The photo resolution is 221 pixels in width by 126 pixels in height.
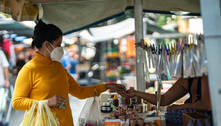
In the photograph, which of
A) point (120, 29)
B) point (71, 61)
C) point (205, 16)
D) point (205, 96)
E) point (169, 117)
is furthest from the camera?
point (71, 61)

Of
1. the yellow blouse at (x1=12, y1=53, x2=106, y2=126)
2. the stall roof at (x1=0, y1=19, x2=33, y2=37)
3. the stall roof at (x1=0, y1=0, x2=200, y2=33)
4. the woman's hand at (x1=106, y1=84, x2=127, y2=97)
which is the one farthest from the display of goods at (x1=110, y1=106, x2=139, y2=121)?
the stall roof at (x1=0, y1=19, x2=33, y2=37)

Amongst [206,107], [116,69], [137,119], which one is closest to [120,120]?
[137,119]

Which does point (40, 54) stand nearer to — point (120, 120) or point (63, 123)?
point (63, 123)

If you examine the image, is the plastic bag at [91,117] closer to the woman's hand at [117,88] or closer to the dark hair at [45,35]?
the woman's hand at [117,88]

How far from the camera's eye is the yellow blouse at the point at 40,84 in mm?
2104

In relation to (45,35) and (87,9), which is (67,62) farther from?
(45,35)

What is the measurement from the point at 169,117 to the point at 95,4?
2137 millimetres

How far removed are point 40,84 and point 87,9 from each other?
6.47ft

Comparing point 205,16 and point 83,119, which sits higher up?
point 205,16

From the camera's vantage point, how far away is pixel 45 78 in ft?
7.30

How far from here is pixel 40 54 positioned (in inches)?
91.8

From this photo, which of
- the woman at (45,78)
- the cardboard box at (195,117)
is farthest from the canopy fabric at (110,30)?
the cardboard box at (195,117)

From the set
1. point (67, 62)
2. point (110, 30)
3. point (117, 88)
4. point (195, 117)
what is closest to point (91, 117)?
point (117, 88)

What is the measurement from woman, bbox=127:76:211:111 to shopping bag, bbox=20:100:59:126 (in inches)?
41.9
